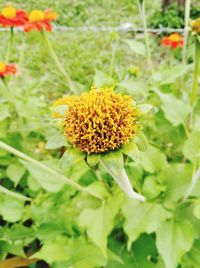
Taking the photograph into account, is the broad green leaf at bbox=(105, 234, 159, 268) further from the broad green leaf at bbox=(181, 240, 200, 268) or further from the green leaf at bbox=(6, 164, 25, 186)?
the green leaf at bbox=(6, 164, 25, 186)

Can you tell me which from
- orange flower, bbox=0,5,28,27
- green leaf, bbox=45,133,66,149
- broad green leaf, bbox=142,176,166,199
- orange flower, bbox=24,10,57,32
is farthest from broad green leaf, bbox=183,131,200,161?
orange flower, bbox=0,5,28,27

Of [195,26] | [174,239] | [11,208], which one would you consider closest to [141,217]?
[174,239]

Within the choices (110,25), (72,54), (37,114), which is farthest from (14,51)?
(37,114)

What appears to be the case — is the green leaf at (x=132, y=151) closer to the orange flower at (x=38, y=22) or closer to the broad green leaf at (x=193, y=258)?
the broad green leaf at (x=193, y=258)

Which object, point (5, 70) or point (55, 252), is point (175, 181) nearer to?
point (55, 252)

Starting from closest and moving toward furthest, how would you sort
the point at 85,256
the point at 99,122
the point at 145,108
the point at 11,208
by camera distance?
the point at 99,122 < the point at 145,108 < the point at 85,256 < the point at 11,208

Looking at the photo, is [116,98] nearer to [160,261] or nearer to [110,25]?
[160,261]
